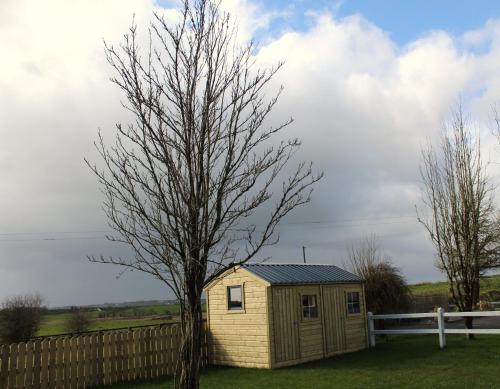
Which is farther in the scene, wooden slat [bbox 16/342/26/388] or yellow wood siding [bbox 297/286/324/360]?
yellow wood siding [bbox 297/286/324/360]

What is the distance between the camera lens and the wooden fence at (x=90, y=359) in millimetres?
10812

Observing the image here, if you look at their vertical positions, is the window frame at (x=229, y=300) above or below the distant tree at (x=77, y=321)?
above

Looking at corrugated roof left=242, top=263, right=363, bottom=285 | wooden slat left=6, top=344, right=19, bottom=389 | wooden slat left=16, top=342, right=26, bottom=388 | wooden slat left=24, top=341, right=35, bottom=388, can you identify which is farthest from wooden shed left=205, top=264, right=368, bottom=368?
wooden slat left=6, top=344, right=19, bottom=389

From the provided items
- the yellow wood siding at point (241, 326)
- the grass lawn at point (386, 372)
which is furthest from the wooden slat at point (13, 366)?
the yellow wood siding at point (241, 326)

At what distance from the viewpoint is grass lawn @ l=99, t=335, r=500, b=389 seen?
10.3 metres

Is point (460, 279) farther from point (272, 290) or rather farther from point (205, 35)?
point (205, 35)

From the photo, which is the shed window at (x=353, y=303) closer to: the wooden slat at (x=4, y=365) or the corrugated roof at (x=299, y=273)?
the corrugated roof at (x=299, y=273)

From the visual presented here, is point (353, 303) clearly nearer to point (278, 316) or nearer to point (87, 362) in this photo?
point (278, 316)

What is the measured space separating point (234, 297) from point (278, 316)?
1568 millimetres

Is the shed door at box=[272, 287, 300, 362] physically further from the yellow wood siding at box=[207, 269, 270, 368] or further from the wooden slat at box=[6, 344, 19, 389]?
the wooden slat at box=[6, 344, 19, 389]

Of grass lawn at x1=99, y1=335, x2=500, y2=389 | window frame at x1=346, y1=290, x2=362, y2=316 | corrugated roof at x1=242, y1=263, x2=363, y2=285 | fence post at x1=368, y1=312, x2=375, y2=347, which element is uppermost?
corrugated roof at x1=242, y1=263, x2=363, y2=285

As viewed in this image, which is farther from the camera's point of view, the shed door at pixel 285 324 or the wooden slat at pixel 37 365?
the shed door at pixel 285 324

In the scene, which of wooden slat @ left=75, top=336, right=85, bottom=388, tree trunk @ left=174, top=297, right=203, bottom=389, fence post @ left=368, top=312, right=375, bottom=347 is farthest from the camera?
fence post @ left=368, top=312, right=375, bottom=347

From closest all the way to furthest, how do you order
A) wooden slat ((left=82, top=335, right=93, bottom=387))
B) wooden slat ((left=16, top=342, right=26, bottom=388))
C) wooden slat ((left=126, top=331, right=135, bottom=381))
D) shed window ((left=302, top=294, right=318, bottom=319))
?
wooden slat ((left=16, top=342, right=26, bottom=388))
wooden slat ((left=82, top=335, right=93, bottom=387))
wooden slat ((left=126, top=331, right=135, bottom=381))
shed window ((left=302, top=294, right=318, bottom=319))
